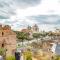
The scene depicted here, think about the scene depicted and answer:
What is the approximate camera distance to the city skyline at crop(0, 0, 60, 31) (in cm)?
417

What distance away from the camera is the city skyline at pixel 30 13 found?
4.17 m

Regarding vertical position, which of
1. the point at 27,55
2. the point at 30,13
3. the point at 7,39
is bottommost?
the point at 27,55

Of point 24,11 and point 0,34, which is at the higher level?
point 24,11

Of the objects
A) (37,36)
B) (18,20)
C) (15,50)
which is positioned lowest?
(15,50)

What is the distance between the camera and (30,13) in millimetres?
4227

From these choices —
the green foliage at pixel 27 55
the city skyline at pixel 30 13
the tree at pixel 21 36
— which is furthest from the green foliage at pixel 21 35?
the green foliage at pixel 27 55

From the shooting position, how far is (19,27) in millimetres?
4223

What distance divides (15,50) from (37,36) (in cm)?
51

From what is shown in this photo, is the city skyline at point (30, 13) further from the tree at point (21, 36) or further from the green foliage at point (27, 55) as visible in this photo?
the green foliage at point (27, 55)

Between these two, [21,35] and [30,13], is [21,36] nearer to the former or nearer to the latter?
[21,35]

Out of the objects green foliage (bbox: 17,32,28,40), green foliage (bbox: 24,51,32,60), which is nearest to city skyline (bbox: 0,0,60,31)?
green foliage (bbox: 17,32,28,40)

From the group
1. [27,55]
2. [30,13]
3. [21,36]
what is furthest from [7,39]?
A: [30,13]

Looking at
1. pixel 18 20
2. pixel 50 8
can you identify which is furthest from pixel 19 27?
pixel 50 8

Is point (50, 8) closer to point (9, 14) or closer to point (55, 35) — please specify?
point (55, 35)
